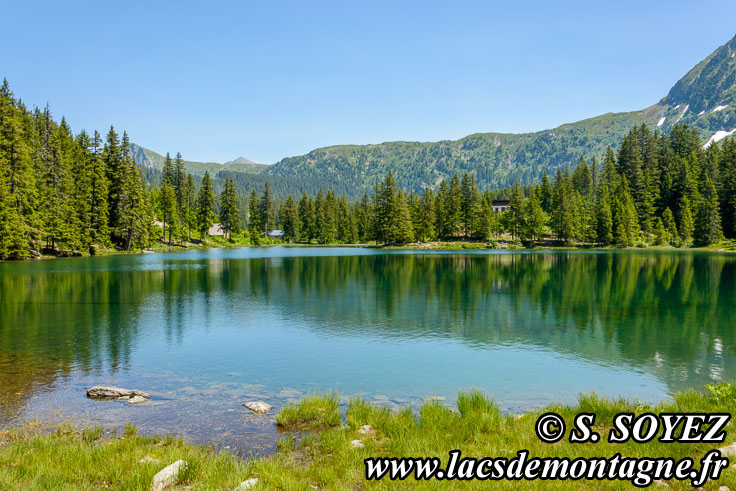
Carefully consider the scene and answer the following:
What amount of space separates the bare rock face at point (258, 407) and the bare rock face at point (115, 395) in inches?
147

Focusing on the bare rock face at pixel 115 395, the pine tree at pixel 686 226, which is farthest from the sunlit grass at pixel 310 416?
the pine tree at pixel 686 226

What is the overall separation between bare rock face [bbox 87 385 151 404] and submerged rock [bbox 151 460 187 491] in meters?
7.34

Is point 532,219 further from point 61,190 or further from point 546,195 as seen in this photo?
point 61,190

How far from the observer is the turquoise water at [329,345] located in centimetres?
1512

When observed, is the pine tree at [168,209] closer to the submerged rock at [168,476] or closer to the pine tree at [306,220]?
the pine tree at [306,220]

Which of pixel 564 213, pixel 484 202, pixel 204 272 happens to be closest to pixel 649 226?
pixel 564 213

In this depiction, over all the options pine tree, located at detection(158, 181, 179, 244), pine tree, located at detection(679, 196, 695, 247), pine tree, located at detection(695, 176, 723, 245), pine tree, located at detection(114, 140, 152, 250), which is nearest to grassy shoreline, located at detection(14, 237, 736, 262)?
pine tree, located at detection(695, 176, 723, 245)

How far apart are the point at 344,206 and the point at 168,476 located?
183 meters

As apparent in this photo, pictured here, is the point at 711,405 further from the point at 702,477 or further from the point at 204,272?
the point at 204,272

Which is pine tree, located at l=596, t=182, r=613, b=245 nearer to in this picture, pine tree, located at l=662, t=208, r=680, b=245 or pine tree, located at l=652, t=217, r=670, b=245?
pine tree, located at l=652, t=217, r=670, b=245

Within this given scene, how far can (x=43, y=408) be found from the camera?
13445 millimetres

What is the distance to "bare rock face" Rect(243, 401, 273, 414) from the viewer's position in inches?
532

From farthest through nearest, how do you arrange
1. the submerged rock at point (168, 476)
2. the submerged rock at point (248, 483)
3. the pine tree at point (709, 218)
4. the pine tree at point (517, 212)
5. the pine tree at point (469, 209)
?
the pine tree at point (469, 209)
the pine tree at point (517, 212)
the pine tree at point (709, 218)
the submerged rock at point (168, 476)
the submerged rock at point (248, 483)

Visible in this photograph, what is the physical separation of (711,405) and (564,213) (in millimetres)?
132934
